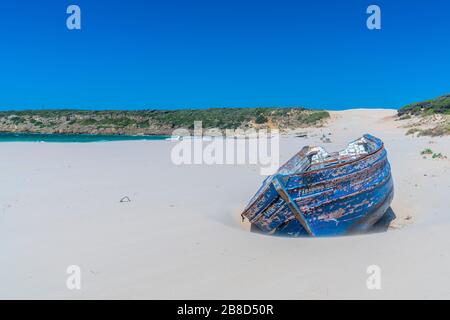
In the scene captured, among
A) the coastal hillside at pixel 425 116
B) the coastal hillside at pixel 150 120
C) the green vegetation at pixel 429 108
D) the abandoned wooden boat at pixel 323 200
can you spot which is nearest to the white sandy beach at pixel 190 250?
the abandoned wooden boat at pixel 323 200

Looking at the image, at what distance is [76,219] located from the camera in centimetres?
508

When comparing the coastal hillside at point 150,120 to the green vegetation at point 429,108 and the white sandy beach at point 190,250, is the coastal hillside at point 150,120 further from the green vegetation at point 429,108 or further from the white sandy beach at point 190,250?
the white sandy beach at point 190,250

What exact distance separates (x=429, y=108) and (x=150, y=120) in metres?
32.4

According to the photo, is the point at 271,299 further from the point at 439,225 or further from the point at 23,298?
the point at 439,225

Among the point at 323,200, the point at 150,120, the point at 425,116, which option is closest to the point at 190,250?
the point at 323,200

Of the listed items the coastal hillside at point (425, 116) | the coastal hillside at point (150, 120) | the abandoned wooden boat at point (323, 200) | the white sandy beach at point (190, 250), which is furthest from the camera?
the coastal hillside at point (150, 120)

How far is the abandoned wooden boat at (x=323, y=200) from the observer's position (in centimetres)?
460

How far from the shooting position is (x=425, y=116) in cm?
2503

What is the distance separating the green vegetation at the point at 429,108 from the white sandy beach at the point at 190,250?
20.4 m

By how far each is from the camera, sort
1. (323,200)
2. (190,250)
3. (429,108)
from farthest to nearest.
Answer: (429,108) < (323,200) < (190,250)

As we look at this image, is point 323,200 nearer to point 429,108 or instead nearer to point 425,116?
point 425,116

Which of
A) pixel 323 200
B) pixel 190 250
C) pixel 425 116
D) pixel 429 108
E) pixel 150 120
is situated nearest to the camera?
pixel 190 250

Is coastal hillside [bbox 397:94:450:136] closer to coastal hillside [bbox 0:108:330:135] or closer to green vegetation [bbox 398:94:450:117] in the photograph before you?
green vegetation [bbox 398:94:450:117]

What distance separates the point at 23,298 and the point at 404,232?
161 inches
